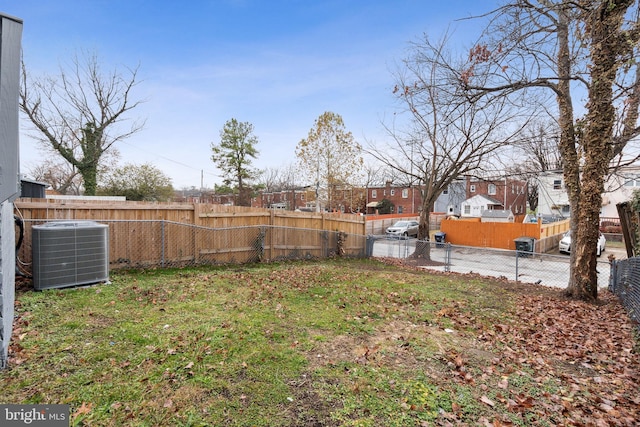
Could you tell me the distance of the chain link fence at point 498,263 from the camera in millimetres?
10938

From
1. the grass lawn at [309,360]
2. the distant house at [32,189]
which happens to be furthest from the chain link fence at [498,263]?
the distant house at [32,189]

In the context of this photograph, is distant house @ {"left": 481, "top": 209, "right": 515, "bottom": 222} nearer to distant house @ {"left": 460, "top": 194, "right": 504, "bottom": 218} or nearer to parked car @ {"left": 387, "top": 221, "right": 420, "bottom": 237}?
distant house @ {"left": 460, "top": 194, "right": 504, "bottom": 218}

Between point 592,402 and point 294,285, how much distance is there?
480 centimetres

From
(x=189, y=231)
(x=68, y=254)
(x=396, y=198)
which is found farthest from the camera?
(x=396, y=198)

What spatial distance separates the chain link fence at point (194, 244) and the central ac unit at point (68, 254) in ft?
0.52

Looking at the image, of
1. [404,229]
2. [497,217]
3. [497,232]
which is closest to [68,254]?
[404,229]

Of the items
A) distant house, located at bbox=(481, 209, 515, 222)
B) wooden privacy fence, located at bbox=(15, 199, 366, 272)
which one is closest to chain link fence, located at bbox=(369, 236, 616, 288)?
wooden privacy fence, located at bbox=(15, 199, 366, 272)

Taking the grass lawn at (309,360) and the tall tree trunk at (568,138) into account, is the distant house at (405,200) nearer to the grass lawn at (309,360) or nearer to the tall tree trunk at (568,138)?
the tall tree trunk at (568,138)

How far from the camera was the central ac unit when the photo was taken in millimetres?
4895

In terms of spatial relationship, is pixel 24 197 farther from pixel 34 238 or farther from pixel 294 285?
pixel 294 285

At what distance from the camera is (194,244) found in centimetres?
831

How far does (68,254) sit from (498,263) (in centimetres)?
1732

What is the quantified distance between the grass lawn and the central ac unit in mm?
251

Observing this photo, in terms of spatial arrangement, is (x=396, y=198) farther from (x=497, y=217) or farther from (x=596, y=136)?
(x=596, y=136)
